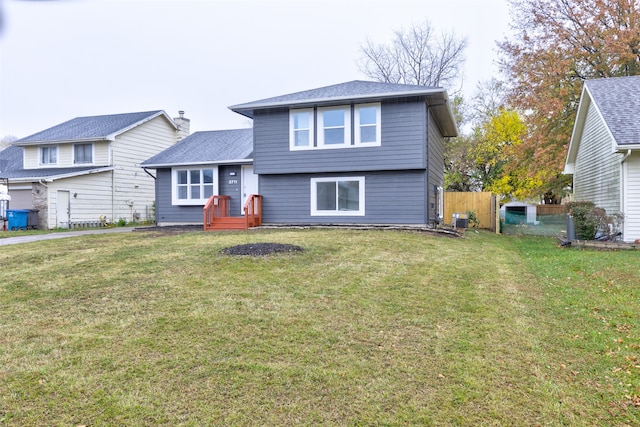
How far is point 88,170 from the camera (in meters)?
19.0

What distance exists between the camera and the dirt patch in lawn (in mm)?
7777

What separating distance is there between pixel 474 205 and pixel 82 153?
19.0m

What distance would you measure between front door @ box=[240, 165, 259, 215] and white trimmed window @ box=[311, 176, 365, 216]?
2893 millimetres

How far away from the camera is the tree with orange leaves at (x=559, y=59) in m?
17.2

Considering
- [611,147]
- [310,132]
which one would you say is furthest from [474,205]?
[310,132]

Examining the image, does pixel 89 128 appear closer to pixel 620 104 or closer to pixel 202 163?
pixel 202 163

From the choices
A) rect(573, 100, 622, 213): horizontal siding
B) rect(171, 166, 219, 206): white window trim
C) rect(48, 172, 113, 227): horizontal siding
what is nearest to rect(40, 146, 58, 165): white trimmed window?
rect(48, 172, 113, 227): horizontal siding

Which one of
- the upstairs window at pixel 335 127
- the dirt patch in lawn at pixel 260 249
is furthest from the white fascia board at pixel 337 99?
Result: the dirt patch in lawn at pixel 260 249

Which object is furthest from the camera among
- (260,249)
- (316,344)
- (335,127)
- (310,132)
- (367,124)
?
(310,132)

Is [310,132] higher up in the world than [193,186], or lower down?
higher up

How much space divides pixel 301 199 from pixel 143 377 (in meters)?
11.0

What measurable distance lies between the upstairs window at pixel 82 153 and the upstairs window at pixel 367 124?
14368mm

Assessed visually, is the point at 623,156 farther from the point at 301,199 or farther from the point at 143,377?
the point at 143,377

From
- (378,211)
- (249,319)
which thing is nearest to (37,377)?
(249,319)
